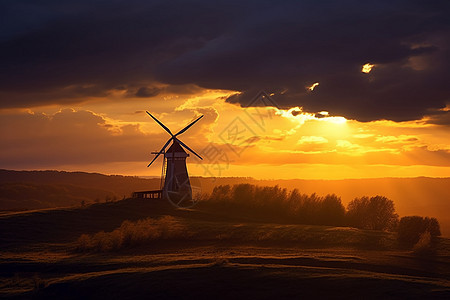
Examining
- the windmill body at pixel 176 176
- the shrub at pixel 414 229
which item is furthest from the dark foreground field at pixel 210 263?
the windmill body at pixel 176 176

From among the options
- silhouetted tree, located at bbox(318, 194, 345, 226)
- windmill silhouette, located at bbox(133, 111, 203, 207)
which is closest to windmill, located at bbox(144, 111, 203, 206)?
windmill silhouette, located at bbox(133, 111, 203, 207)

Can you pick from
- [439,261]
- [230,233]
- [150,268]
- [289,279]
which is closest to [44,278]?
[150,268]

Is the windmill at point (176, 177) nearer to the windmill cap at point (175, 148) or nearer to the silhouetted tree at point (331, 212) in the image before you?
the windmill cap at point (175, 148)

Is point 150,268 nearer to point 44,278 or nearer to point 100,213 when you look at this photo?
point 44,278

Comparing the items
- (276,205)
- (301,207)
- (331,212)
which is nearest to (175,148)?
(276,205)

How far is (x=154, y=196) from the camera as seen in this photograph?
377ft

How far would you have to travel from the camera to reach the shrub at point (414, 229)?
71.0 metres

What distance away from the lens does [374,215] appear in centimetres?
10256

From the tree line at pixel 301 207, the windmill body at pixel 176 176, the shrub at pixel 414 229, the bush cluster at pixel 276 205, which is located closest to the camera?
the shrub at pixel 414 229

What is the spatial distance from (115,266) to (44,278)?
686cm

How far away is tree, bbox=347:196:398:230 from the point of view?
102 m

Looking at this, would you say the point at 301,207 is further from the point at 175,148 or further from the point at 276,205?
the point at 175,148

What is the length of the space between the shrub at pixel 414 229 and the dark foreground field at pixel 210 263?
6.81 feet

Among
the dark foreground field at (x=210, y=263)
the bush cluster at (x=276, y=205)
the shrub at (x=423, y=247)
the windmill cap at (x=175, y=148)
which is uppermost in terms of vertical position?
the windmill cap at (x=175, y=148)
